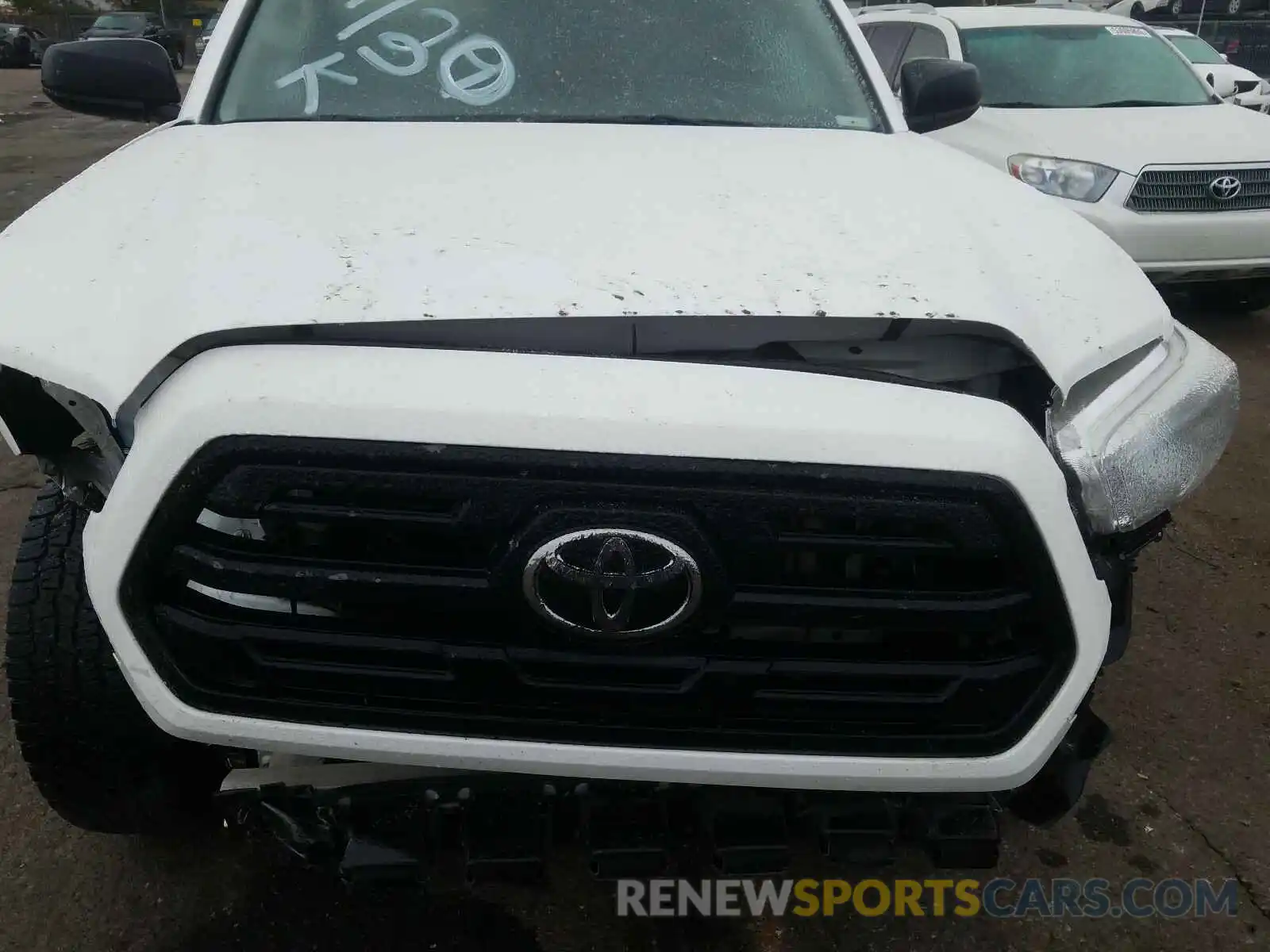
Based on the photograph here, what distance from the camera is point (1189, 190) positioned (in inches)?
205

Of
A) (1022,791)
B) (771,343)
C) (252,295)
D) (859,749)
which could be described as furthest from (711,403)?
(1022,791)

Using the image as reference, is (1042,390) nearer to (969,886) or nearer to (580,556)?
(580,556)

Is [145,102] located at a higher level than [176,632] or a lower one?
higher

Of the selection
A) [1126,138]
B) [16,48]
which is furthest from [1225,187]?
[16,48]

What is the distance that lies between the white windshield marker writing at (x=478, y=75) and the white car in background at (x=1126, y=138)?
379cm

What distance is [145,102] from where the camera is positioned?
267 centimetres

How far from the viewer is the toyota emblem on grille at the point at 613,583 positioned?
1242 millimetres

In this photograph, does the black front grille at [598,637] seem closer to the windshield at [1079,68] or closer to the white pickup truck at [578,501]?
the white pickup truck at [578,501]

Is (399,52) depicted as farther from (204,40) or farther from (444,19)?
(204,40)

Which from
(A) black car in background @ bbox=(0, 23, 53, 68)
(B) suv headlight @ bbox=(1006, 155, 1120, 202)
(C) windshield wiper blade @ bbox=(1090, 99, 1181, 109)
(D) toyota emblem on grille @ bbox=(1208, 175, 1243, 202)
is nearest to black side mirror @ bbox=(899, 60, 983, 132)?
(B) suv headlight @ bbox=(1006, 155, 1120, 202)

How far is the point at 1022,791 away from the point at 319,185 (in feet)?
5.22

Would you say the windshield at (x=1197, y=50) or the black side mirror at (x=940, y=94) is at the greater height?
the black side mirror at (x=940, y=94)

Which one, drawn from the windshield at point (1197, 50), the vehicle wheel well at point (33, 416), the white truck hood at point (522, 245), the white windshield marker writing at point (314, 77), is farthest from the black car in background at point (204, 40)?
the windshield at point (1197, 50)

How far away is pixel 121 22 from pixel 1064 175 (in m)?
28.6
